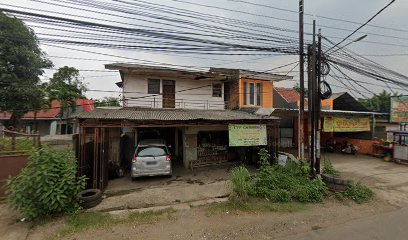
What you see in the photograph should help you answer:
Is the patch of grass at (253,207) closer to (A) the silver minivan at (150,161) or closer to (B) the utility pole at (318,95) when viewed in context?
(B) the utility pole at (318,95)

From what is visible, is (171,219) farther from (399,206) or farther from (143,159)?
(399,206)

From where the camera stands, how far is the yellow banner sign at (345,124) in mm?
14070

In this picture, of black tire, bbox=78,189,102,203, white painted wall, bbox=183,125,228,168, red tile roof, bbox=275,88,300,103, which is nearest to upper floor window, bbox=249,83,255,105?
white painted wall, bbox=183,125,228,168

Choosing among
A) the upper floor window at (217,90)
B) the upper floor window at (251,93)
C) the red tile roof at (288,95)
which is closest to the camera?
the upper floor window at (217,90)

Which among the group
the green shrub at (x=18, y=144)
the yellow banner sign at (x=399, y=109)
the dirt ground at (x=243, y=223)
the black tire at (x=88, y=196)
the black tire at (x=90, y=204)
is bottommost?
the dirt ground at (x=243, y=223)

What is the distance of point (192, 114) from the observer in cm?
1022

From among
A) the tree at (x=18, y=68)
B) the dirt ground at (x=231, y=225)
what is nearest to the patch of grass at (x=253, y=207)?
the dirt ground at (x=231, y=225)

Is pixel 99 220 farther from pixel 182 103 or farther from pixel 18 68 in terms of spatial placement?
pixel 18 68

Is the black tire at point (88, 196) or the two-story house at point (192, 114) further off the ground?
the two-story house at point (192, 114)

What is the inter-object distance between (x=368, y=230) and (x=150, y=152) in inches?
303

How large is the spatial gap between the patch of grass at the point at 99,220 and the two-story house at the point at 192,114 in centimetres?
275

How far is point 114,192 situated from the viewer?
7.50m

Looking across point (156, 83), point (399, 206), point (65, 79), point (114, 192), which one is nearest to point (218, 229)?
point (114, 192)

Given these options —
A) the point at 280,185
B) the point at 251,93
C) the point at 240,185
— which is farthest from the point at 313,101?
the point at 251,93
